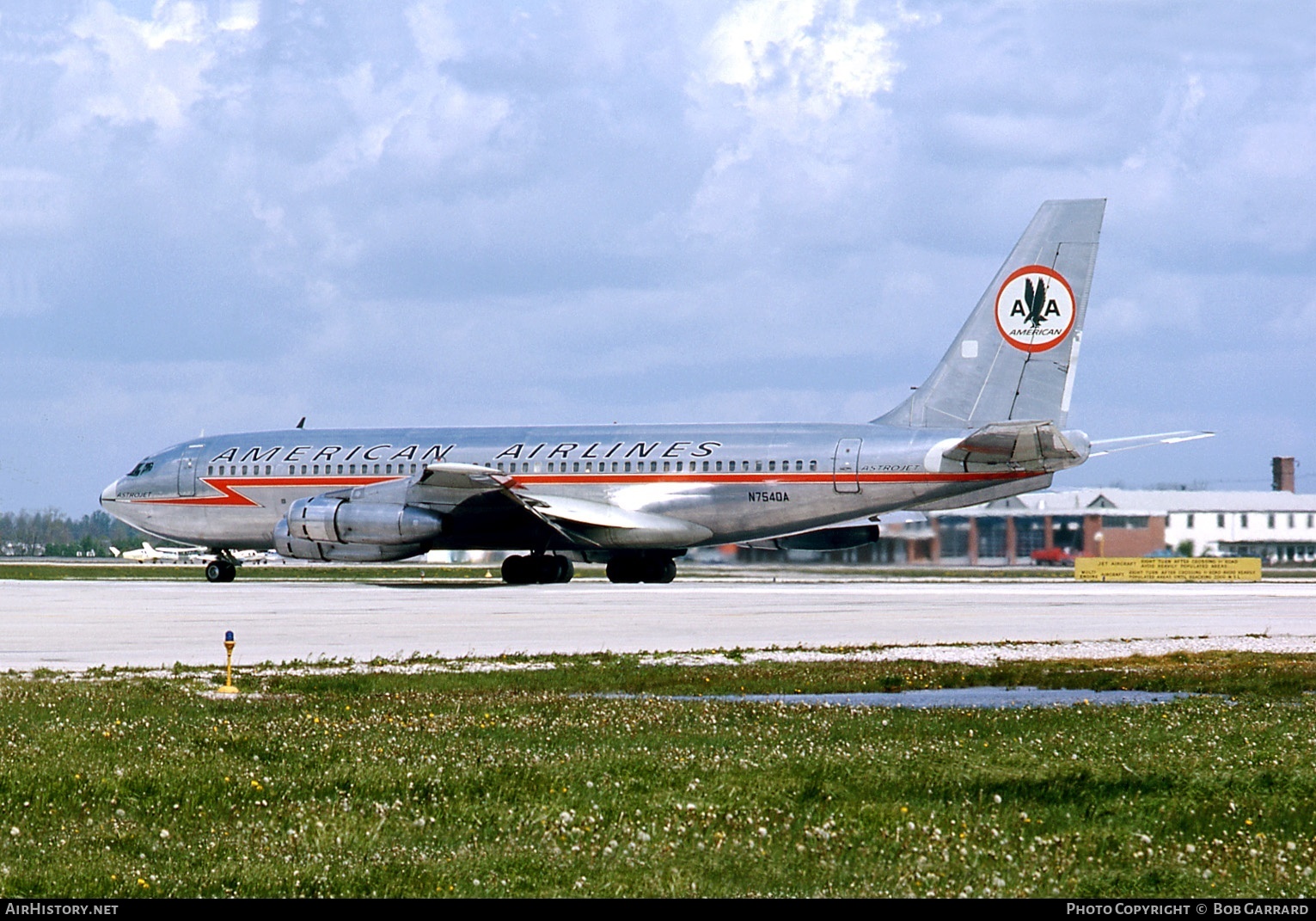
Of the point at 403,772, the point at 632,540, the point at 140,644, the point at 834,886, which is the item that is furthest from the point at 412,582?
the point at 834,886

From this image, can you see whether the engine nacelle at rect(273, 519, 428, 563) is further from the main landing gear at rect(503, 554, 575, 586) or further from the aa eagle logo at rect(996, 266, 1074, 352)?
the aa eagle logo at rect(996, 266, 1074, 352)

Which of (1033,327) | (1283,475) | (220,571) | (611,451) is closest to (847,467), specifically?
(1033,327)

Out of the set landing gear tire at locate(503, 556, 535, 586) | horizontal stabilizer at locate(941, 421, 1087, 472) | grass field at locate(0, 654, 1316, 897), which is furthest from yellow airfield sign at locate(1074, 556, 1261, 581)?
grass field at locate(0, 654, 1316, 897)

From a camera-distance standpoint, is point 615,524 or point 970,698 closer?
point 970,698

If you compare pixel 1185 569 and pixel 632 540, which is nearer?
pixel 632 540

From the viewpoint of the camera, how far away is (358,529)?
153 ft

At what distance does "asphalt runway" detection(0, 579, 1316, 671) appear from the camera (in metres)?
23.4

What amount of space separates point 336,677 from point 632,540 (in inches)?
1124

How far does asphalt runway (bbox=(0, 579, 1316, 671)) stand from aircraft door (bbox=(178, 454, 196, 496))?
21.5 feet

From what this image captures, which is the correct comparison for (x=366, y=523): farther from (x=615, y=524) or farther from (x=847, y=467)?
(x=847, y=467)

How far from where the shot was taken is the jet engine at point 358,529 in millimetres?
46562

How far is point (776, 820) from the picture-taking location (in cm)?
1015

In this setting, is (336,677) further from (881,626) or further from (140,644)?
(881,626)

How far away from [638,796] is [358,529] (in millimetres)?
36730
